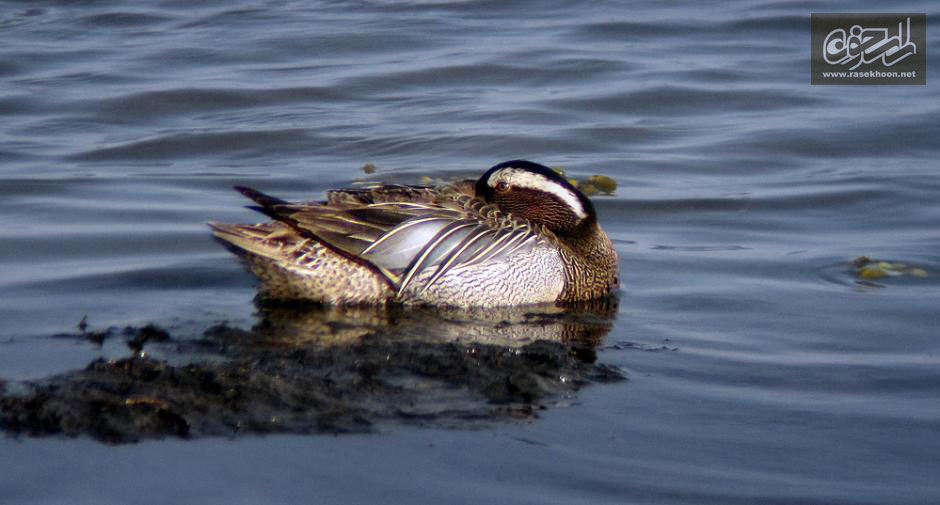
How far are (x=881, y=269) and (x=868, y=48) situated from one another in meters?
7.72

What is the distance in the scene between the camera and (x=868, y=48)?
48.3 feet

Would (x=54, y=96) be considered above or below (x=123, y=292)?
above

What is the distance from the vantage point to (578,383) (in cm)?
566

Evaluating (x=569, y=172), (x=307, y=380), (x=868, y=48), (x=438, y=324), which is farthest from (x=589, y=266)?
(x=868, y=48)

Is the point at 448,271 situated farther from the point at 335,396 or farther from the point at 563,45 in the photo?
the point at 563,45

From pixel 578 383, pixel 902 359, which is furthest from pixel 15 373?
pixel 902 359

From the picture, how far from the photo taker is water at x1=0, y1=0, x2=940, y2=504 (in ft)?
15.3

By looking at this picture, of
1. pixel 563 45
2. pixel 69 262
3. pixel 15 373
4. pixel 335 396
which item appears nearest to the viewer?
pixel 335 396

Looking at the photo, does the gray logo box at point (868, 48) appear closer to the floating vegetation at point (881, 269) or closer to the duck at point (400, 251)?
the floating vegetation at point (881, 269)

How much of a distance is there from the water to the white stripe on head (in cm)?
69

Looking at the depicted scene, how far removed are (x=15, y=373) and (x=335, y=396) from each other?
149 cm

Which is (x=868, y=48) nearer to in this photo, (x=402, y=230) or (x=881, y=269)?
(x=881, y=269)

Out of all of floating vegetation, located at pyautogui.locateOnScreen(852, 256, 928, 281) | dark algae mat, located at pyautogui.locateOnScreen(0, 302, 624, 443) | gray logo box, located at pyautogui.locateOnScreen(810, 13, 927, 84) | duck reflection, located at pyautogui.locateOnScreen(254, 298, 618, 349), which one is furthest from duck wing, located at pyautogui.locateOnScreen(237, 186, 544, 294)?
gray logo box, located at pyautogui.locateOnScreen(810, 13, 927, 84)

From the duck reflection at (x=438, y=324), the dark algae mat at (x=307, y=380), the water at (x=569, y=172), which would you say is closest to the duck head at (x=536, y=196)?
the duck reflection at (x=438, y=324)
